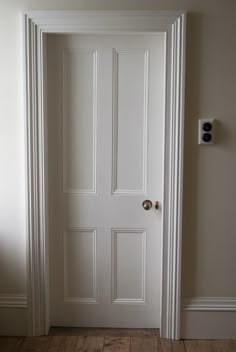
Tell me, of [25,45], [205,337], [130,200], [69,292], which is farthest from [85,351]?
[25,45]

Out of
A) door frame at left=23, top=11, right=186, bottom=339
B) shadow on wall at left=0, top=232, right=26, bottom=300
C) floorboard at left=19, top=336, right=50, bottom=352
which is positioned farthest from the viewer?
shadow on wall at left=0, top=232, right=26, bottom=300

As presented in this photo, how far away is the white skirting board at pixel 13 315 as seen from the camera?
2.64 meters

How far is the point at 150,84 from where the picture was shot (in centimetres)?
258

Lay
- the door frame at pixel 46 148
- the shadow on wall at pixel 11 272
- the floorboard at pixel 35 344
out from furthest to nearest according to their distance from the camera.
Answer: the shadow on wall at pixel 11 272, the floorboard at pixel 35 344, the door frame at pixel 46 148

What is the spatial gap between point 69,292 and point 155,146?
3.78ft

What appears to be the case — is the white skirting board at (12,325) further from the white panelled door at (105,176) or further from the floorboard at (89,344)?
the floorboard at (89,344)

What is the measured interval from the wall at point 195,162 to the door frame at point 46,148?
0.18 feet

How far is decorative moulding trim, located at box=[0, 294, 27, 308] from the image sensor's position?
2.64m

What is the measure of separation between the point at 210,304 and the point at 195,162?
0.93 meters

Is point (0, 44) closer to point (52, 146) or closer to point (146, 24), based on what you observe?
point (52, 146)

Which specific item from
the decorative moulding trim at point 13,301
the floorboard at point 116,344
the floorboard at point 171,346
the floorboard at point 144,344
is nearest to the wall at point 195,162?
the decorative moulding trim at point 13,301

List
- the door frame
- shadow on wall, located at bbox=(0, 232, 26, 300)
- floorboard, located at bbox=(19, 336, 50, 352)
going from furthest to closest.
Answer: shadow on wall, located at bbox=(0, 232, 26, 300) → floorboard, located at bbox=(19, 336, 50, 352) → the door frame

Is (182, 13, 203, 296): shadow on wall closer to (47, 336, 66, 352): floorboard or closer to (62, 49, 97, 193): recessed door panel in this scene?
(62, 49, 97, 193): recessed door panel

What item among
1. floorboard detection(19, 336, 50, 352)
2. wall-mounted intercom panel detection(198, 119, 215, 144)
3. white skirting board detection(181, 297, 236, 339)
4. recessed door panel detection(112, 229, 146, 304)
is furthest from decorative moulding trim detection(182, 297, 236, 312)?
wall-mounted intercom panel detection(198, 119, 215, 144)
